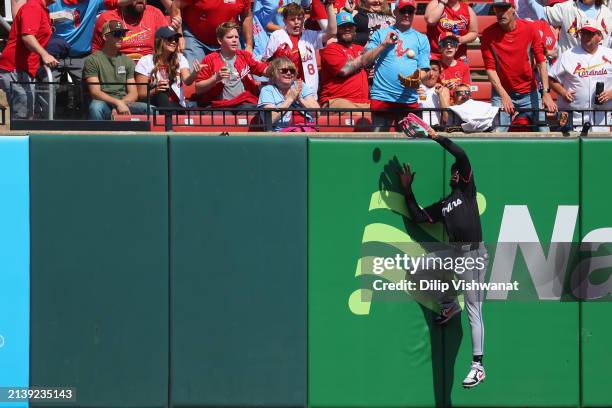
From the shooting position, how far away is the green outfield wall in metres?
8.62

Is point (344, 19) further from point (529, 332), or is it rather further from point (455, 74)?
point (529, 332)

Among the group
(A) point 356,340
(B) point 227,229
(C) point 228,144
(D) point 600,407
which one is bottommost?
(D) point 600,407

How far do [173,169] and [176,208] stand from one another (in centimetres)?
31

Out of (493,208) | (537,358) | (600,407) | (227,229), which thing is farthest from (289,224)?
(600,407)

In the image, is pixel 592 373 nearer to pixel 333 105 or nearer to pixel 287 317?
pixel 287 317

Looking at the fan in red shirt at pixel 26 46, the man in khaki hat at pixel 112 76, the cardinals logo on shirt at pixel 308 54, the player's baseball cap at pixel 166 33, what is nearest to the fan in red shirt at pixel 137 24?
the fan in red shirt at pixel 26 46

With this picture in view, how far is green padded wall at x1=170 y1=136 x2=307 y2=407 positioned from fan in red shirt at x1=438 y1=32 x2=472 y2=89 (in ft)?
9.58

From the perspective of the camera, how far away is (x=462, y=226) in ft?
28.5

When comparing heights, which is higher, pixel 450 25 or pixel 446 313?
pixel 450 25

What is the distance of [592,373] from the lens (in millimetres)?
8875

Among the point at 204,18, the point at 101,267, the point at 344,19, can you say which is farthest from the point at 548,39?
the point at 101,267

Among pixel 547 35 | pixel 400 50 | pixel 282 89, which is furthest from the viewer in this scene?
pixel 547 35

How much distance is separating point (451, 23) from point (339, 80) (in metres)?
1.98

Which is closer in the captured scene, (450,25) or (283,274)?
(283,274)
